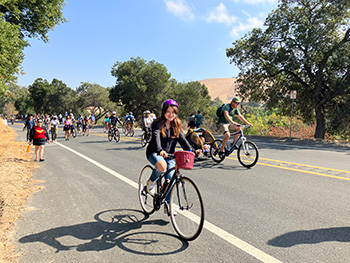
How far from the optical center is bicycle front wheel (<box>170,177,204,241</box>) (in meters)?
3.21

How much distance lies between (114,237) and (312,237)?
2.71 meters

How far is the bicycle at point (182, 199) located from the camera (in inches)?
126

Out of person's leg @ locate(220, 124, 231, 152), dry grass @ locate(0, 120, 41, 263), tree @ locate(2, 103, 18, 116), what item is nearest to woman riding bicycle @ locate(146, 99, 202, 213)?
dry grass @ locate(0, 120, 41, 263)

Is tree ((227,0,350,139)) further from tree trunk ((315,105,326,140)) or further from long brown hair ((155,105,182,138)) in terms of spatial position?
long brown hair ((155,105,182,138))

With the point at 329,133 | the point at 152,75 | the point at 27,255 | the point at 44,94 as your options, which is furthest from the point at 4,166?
the point at 44,94

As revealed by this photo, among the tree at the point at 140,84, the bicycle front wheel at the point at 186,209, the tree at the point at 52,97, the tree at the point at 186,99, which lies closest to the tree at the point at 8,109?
the tree at the point at 52,97

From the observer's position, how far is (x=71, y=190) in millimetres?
5844

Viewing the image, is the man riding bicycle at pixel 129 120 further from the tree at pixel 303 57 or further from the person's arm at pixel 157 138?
the person's arm at pixel 157 138

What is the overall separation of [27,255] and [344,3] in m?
21.4

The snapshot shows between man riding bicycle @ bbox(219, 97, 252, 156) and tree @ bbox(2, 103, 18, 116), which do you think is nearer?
man riding bicycle @ bbox(219, 97, 252, 156)

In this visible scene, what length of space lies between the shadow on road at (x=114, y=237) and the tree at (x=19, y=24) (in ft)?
30.5

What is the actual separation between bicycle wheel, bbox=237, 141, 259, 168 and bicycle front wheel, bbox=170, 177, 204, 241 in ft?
15.7

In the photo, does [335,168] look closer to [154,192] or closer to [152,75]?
[154,192]

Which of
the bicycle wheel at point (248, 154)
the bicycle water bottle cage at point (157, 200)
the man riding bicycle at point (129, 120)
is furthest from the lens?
the man riding bicycle at point (129, 120)
